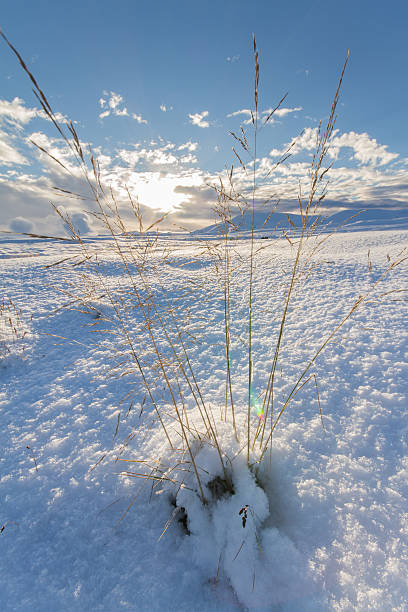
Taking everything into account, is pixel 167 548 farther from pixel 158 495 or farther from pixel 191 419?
pixel 191 419

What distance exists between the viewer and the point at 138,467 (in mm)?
1357

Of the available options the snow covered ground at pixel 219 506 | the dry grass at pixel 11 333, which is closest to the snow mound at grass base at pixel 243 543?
the snow covered ground at pixel 219 506

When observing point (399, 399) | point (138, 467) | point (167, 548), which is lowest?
point (167, 548)

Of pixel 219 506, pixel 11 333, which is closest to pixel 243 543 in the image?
pixel 219 506

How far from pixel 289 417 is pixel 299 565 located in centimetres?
68

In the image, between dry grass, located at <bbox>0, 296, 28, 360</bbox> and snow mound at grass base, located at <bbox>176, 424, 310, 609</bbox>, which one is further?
dry grass, located at <bbox>0, 296, 28, 360</bbox>

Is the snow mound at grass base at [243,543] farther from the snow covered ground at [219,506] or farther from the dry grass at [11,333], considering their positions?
the dry grass at [11,333]

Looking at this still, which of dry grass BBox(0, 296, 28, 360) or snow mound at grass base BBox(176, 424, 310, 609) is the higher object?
dry grass BBox(0, 296, 28, 360)

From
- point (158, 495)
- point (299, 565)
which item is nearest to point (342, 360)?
point (299, 565)

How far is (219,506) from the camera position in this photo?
1139 mm

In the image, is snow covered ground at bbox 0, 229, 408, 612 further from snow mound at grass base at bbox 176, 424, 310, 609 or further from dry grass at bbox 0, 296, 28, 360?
dry grass at bbox 0, 296, 28, 360

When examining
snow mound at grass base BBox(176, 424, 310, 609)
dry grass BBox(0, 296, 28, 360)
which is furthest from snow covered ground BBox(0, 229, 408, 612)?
dry grass BBox(0, 296, 28, 360)

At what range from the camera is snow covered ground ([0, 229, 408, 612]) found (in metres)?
0.95

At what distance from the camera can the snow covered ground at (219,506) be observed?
0.95 meters
